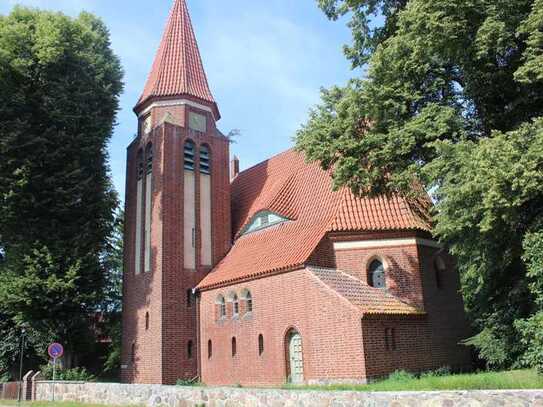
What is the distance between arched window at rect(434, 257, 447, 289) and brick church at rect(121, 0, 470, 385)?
0.07 m

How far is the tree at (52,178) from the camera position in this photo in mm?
20531

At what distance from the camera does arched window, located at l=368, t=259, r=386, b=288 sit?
17734 millimetres

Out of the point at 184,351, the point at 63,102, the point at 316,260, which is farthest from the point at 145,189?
the point at 316,260

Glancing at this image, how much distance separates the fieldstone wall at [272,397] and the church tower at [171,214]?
3889 mm

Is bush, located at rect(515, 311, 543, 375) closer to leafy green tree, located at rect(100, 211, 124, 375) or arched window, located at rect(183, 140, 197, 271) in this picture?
arched window, located at rect(183, 140, 197, 271)

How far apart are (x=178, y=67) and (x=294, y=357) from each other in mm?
14328

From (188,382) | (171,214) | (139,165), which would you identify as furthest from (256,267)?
(139,165)

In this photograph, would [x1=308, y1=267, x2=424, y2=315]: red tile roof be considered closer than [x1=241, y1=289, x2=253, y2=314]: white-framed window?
Yes

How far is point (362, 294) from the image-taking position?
16531 mm

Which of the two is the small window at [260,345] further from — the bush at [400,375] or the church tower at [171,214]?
the bush at [400,375]

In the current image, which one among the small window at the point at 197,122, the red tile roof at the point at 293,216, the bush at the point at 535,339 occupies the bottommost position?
the bush at the point at 535,339

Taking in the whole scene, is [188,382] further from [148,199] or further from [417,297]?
[417,297]

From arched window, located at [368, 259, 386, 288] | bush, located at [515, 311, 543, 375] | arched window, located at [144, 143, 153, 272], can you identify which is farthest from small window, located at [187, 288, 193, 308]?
bush, located at [515, 311, 543, 375]

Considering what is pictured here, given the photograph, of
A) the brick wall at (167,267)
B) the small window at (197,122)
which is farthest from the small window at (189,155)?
the small window at (197,122)
